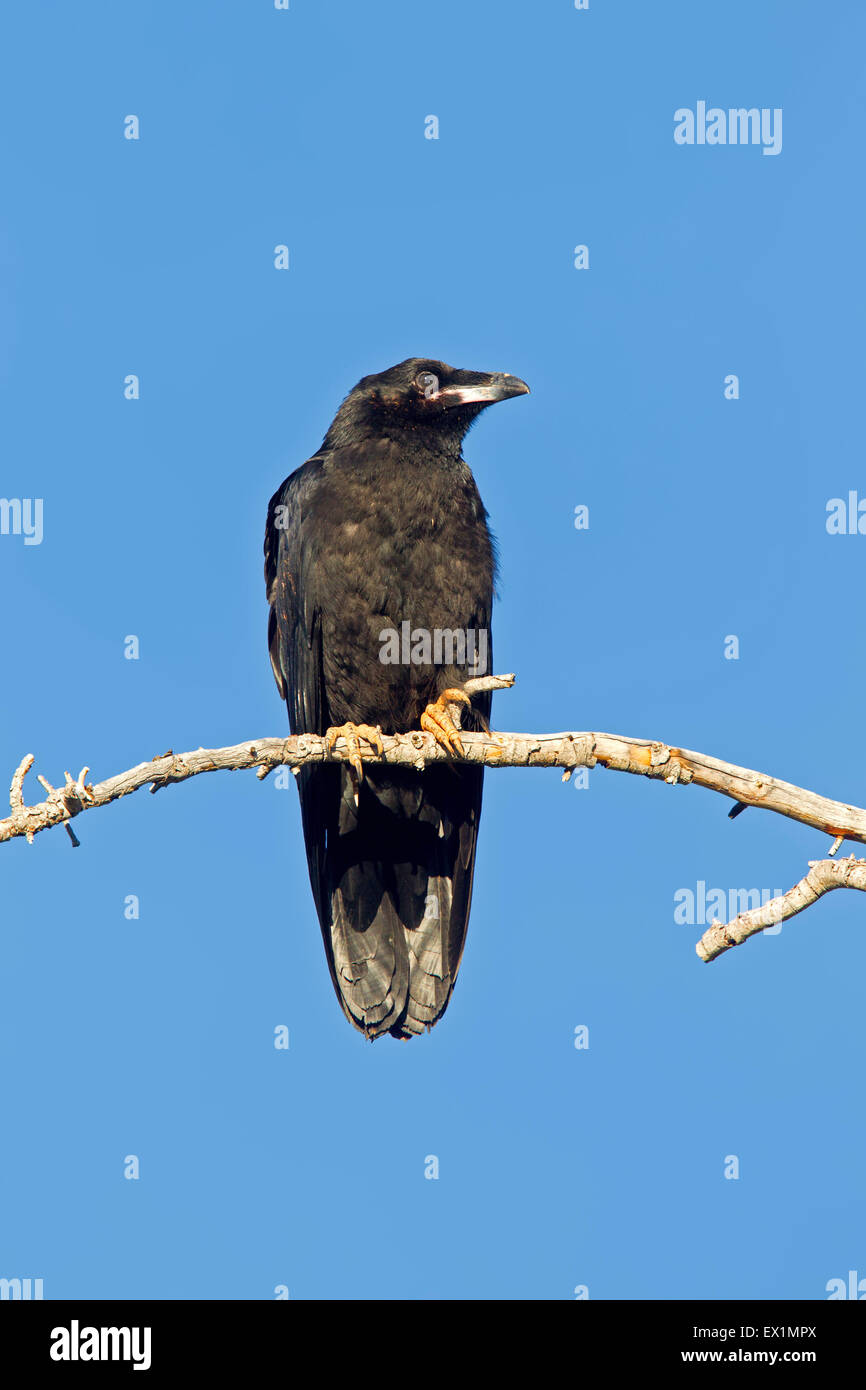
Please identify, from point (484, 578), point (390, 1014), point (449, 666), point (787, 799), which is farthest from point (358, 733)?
point (787, 799)

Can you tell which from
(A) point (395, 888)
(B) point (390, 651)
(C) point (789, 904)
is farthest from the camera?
(A) point (395, 888)

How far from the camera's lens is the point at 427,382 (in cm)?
886

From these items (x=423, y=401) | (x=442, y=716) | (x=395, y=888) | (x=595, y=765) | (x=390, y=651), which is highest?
(x=423, y=401)

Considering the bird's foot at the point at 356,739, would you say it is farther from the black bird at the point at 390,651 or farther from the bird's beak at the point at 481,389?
the bird's beak at the point at 481,389

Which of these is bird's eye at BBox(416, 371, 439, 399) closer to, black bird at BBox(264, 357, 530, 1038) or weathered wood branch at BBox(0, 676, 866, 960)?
black bird at BBox(264, 357, 530, 1038)

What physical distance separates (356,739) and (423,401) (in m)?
2.44

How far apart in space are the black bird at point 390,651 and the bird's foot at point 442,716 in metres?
0.01

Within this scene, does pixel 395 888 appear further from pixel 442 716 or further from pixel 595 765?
pixel 595 765

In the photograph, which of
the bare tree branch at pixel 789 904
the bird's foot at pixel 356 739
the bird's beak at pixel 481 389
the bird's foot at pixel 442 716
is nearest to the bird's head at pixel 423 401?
the bird's beak at pixel 481 389

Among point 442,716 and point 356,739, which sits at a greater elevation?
point 442,716

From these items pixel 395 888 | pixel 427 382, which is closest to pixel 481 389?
pixel 427 382

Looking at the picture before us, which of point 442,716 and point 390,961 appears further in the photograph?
point 390,961

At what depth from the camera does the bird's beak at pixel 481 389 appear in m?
8.84

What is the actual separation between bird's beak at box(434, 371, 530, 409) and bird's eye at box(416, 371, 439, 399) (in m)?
0.05
